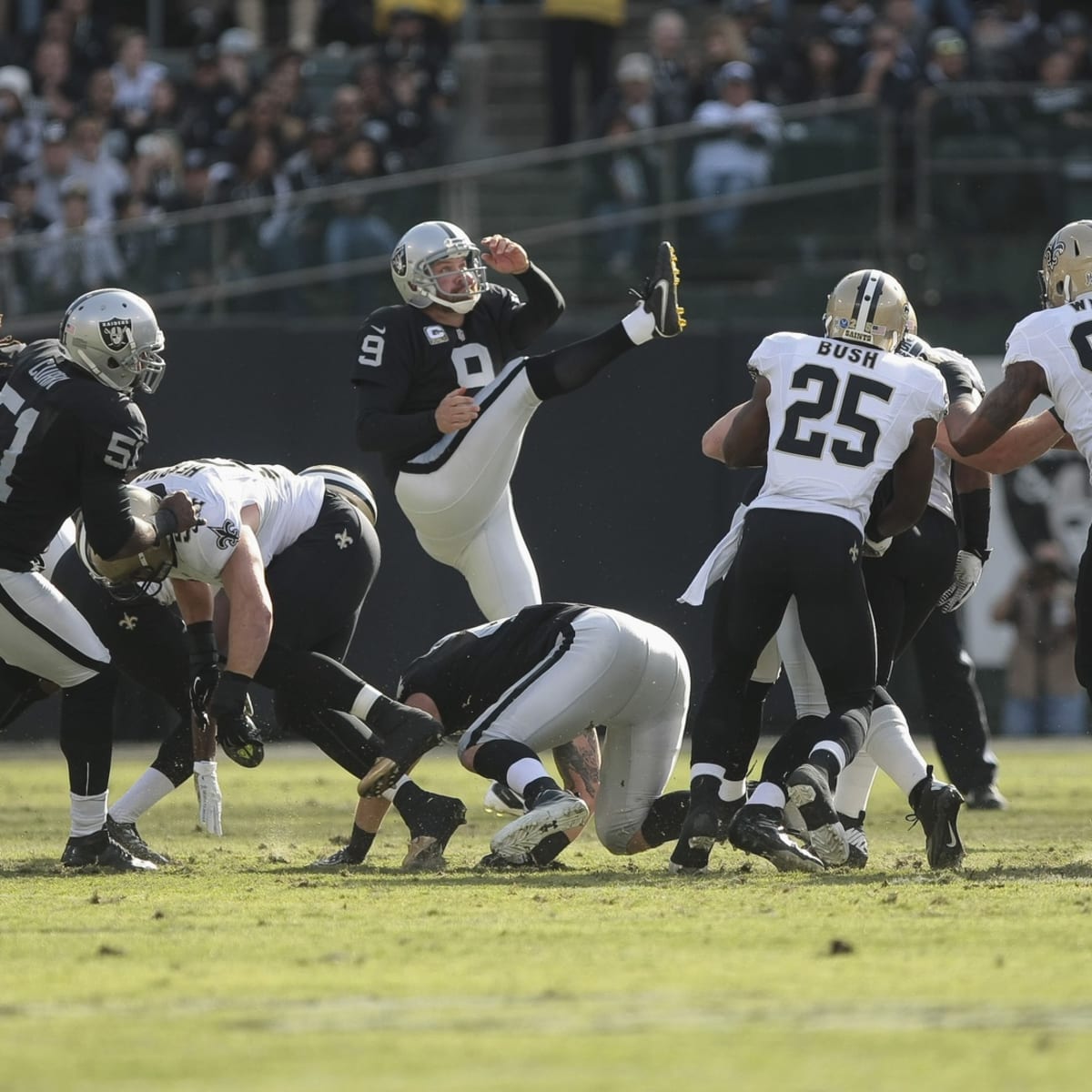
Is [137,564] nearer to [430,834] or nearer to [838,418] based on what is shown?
[430,834]

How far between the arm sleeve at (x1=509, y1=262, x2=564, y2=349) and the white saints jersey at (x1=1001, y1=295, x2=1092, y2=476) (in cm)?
Result: 212

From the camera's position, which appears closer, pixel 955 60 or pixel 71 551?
pixel 71 551

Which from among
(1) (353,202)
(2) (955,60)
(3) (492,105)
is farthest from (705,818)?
(3) (492,105)

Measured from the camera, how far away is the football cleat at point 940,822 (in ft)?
22.7

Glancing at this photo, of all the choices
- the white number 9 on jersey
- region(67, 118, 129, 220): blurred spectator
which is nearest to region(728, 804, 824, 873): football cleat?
the white number 9 on jersey

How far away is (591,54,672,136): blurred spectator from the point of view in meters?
15.3

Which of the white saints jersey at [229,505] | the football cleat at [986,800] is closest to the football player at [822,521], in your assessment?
the white saints jersey at [229,505]

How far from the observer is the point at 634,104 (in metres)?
15.4

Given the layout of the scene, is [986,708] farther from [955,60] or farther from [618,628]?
[618,628]

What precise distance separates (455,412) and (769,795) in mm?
1946

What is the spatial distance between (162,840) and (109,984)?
150 inches

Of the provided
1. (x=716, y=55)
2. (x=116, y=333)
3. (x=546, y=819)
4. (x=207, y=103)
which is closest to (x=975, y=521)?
(x=546, y=819)

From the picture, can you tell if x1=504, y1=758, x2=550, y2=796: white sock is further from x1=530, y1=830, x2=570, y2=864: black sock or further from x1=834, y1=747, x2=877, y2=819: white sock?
x1=834, y1=747, x2=877, y2=819: white sock

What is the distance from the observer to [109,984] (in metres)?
4.82
